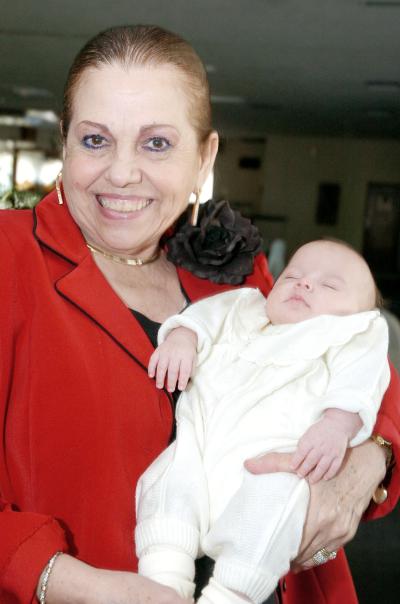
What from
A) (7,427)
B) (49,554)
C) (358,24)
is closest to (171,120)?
(7,427)

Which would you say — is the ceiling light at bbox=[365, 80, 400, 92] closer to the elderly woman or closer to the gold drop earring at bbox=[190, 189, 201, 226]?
the gold drop earring at bbox=[190, 189, 201, 226]

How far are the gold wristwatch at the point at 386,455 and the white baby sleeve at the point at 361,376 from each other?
15 centimetres

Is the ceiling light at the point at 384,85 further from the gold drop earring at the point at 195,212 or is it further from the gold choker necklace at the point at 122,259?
the gold choker necklace at the point at 122,259

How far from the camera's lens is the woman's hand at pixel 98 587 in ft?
3.72

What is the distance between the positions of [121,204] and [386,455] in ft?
2.33

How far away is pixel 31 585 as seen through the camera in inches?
45.9

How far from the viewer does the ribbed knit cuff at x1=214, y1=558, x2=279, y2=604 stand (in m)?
1.16

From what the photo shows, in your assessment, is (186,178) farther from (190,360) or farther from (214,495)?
(214,495)

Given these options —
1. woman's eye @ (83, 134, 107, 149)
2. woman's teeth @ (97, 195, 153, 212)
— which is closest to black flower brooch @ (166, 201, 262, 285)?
woman's teeth @ (97, 195, 153, 212)

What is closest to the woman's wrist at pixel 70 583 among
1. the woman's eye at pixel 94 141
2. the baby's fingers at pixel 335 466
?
the baby's fingers at pixel 335 466

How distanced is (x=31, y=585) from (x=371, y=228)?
18176 mm

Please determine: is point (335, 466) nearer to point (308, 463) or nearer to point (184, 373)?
point (308, 463)

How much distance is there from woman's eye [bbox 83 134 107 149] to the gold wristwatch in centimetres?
76

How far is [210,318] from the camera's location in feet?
4.91
